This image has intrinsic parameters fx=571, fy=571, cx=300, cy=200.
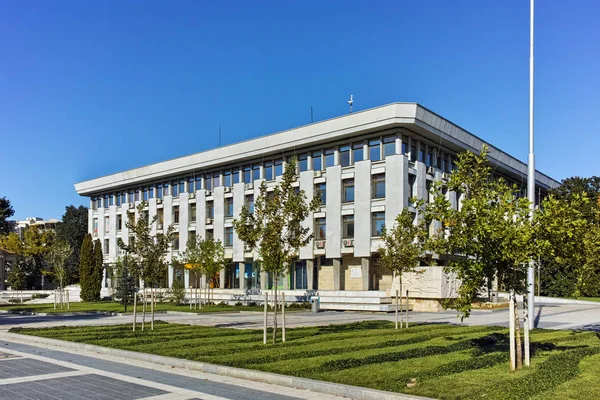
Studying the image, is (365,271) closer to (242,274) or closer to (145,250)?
(242,274)

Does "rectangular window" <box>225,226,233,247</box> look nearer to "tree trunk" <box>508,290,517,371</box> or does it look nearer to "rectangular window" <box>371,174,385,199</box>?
"rectangular window" <box>371,174,385,199</box>

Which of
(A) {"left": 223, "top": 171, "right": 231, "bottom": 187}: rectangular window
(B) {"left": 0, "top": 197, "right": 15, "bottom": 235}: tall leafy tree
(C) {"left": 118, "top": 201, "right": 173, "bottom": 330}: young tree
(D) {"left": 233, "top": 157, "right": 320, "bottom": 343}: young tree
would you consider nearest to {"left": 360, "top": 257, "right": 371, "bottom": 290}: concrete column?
(A) {"left": 223, "top": 171, "right": 231, "bottom": 187}: rectangular window

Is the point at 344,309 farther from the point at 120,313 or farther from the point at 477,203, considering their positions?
the point at 477,203

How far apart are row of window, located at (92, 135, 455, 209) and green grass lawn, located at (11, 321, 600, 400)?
2373cm

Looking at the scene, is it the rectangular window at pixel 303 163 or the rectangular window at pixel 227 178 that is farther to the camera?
the rectangular window at pixel 227 178

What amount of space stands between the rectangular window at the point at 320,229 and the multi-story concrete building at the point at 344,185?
0.10 meters

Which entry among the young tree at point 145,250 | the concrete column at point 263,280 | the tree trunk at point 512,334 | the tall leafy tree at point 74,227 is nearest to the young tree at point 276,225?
the young tree at point 145,250

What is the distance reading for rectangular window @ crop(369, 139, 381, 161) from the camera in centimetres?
4362

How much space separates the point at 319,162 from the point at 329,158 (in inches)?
41.6

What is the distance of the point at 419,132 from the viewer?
43.4 m

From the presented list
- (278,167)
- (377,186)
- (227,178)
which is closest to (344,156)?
(377,186)

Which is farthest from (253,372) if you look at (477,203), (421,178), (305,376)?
(421,178)

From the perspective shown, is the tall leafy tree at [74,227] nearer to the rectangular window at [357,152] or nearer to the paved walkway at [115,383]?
the rectangular window at [357,152]

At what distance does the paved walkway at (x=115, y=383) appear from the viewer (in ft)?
32.7
